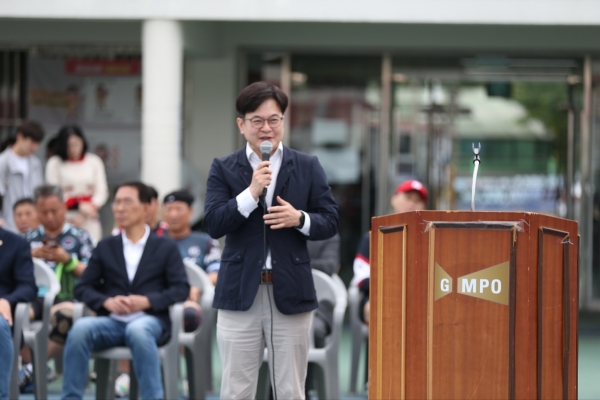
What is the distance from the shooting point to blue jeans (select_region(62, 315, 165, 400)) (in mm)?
5230

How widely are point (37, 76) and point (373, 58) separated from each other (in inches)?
142

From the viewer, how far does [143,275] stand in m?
5.59

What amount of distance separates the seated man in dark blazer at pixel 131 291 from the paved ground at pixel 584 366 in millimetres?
1046

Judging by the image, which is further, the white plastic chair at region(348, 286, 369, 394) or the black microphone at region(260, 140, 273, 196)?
the white plastic chair at region(348, 286, 369, 394)

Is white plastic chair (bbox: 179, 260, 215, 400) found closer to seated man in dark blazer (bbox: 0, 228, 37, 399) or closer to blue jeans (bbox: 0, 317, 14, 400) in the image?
seated man in dark blazer (bbox: 0, 228, 37, 399)

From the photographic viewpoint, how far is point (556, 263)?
121 inches

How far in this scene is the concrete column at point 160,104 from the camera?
8094 millimetres

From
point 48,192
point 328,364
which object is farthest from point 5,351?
point 328,364

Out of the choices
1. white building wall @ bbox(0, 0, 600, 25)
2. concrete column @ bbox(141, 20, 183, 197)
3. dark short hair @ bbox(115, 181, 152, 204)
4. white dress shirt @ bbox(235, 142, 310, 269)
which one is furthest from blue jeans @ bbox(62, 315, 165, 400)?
white building wall @ bbox(0, 0, 600, 25)

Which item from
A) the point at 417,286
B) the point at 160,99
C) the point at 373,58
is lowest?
A: the point at 417,286

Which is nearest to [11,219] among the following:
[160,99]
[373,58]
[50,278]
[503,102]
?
[160,99]

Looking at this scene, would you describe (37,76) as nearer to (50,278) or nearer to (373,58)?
(373,58)

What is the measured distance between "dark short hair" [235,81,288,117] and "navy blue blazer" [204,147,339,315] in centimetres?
21

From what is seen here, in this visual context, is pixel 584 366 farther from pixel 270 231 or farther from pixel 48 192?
pixel 270 231
